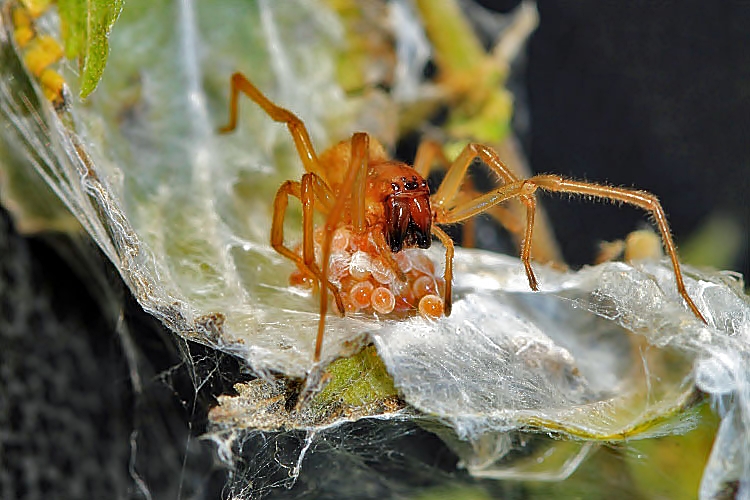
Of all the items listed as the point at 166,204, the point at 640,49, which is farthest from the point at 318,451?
the point at 640,49

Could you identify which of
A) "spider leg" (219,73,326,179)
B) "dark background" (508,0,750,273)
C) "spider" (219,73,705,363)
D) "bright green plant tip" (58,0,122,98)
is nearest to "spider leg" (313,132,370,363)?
"spider" (219,73,705,363)

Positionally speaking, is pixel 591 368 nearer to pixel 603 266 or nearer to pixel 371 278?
pixel 603 266

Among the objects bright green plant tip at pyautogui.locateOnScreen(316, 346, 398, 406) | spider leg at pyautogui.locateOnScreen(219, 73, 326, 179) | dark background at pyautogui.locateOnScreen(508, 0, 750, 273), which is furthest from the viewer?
dark background at pyautogui.locateOnScreen(508, 0, 750, 273)

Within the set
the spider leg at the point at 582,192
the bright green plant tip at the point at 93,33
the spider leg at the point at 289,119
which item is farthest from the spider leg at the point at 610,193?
the bright green plant tip at the point at 93,33

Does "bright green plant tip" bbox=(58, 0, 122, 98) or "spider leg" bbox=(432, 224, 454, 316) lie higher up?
"bright green plant tip" bbox=(58, 0, 122, 98)

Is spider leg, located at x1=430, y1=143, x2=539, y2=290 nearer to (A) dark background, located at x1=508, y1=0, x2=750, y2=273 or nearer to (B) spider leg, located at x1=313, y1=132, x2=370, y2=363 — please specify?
(B) spider leg, located at x1=313, y1=132, x2=370, y2=363

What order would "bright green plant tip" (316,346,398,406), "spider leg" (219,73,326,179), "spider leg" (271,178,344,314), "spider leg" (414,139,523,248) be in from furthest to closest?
"spider leg" (414,139,523,248) → "spider leg" (219,73,326,179) → "spider leg" (271,178,344,314) → "bright green plant tip" (316,346,398,406)

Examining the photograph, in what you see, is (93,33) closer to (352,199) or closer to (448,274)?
(352,199)

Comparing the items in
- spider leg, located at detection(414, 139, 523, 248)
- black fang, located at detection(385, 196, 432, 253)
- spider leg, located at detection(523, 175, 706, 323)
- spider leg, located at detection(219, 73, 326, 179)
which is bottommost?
spider leg, located at detection(414, 139, 523, 248)
